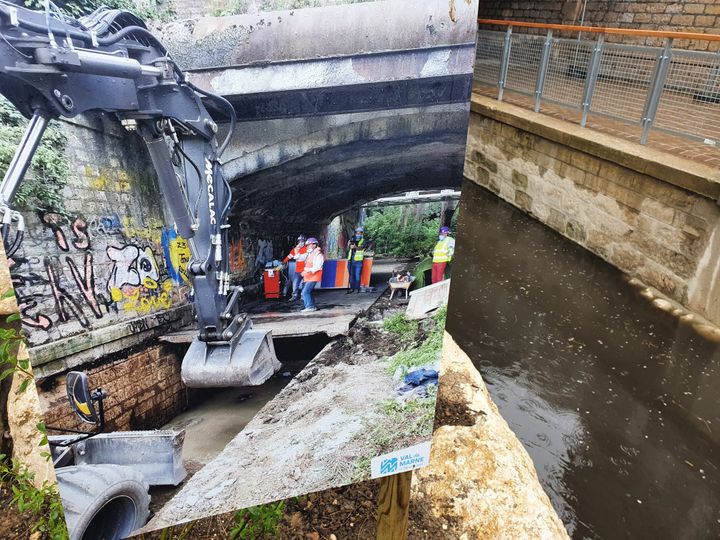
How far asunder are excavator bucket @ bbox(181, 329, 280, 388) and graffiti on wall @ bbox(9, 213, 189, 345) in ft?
0.58

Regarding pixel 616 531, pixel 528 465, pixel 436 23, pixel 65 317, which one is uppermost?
pixel 436 23

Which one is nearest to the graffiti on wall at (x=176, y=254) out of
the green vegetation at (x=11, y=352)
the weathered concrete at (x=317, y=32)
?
the weathered concrete at (x=317, y=32)

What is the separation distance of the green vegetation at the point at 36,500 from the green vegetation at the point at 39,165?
81.9 inches

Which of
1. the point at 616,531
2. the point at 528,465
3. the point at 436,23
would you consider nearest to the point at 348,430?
the point at 436,23

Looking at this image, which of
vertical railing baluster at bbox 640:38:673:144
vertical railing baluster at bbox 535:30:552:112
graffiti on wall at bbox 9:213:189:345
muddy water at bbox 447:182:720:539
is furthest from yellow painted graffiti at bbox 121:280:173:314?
vertical railing baluster at bbox 535:30:552:112

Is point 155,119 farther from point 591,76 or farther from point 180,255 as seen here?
point 591,76

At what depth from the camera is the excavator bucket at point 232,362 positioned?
1407 millimetres

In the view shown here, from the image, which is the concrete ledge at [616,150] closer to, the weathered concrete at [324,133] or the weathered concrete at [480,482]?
the weathered concrete at [480,482]

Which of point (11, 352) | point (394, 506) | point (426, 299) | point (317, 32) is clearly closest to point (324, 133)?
point (317, 32)

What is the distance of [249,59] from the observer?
1.22 meters

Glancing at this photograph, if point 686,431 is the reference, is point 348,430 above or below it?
above

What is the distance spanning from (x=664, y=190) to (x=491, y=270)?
6.60ft

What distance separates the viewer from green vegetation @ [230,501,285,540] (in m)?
2.25

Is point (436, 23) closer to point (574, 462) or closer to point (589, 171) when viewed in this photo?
point (574, 462)
